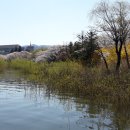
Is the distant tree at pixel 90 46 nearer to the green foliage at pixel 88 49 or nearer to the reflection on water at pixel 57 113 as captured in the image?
the green foliage at pixel 88 49

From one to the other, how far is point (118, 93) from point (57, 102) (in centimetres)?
239

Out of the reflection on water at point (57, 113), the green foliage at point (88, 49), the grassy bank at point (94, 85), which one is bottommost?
the reflection on water at point (57, 113)

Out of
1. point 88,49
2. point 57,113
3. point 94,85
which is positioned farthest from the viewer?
point 88,49

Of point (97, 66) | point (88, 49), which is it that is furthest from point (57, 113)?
point (88, 49)

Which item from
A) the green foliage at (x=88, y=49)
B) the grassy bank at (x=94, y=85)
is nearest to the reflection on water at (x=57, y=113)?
the grassy bank at (x=94, y=85)

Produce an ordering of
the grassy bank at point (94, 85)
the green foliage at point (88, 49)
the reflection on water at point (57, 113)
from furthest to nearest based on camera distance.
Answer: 1. the green foliage at point (88, 49)
2. the grassy bank at point (94, 85)
3. the reflection on water at point (57, 113)

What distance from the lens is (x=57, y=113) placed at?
1166cm

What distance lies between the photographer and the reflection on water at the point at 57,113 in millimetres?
9945

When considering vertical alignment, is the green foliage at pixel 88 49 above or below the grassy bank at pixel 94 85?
above

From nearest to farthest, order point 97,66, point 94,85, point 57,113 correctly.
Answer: point 57,113 < point 94,85 < point 97,66

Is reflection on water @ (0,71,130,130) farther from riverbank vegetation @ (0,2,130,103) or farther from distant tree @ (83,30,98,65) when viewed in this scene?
distant tree @ (83,30,98,65)

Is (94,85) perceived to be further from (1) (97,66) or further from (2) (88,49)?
(2) (88,49)

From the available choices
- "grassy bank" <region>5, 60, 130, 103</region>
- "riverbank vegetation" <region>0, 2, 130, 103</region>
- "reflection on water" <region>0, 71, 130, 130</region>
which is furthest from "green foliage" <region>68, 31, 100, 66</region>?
"reflection on water" <region>0, 71, 130, 130</region>

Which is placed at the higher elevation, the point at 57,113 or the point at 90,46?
the point at 90,46
